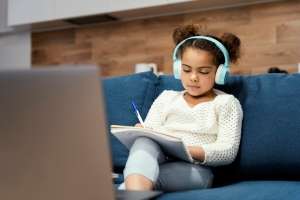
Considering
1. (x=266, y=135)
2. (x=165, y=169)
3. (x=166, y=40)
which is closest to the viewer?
(x=165, y=169)

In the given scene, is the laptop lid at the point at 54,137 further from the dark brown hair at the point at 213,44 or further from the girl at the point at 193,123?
the dark brown hair at the point at 213,44

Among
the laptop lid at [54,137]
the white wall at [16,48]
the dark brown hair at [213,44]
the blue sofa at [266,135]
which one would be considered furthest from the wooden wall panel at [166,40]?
the laptop lid at [54,137]

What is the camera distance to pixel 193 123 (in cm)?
167

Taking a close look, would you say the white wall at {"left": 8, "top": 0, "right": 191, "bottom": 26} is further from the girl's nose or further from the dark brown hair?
the girl's nose

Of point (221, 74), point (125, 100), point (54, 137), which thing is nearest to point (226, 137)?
point (221, 74)

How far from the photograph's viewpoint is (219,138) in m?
1.59

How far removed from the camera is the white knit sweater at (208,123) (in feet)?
5.08

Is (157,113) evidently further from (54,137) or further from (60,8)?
(60,8)

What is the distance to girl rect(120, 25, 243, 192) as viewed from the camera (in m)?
1.42

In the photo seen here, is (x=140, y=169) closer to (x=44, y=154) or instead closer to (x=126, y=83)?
(x=126, y=83)

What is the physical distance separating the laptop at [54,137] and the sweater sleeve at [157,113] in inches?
44.4

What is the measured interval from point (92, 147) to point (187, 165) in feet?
3.06

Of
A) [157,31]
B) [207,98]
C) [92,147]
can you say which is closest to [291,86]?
[207,98]

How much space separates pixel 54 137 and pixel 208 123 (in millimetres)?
1066
